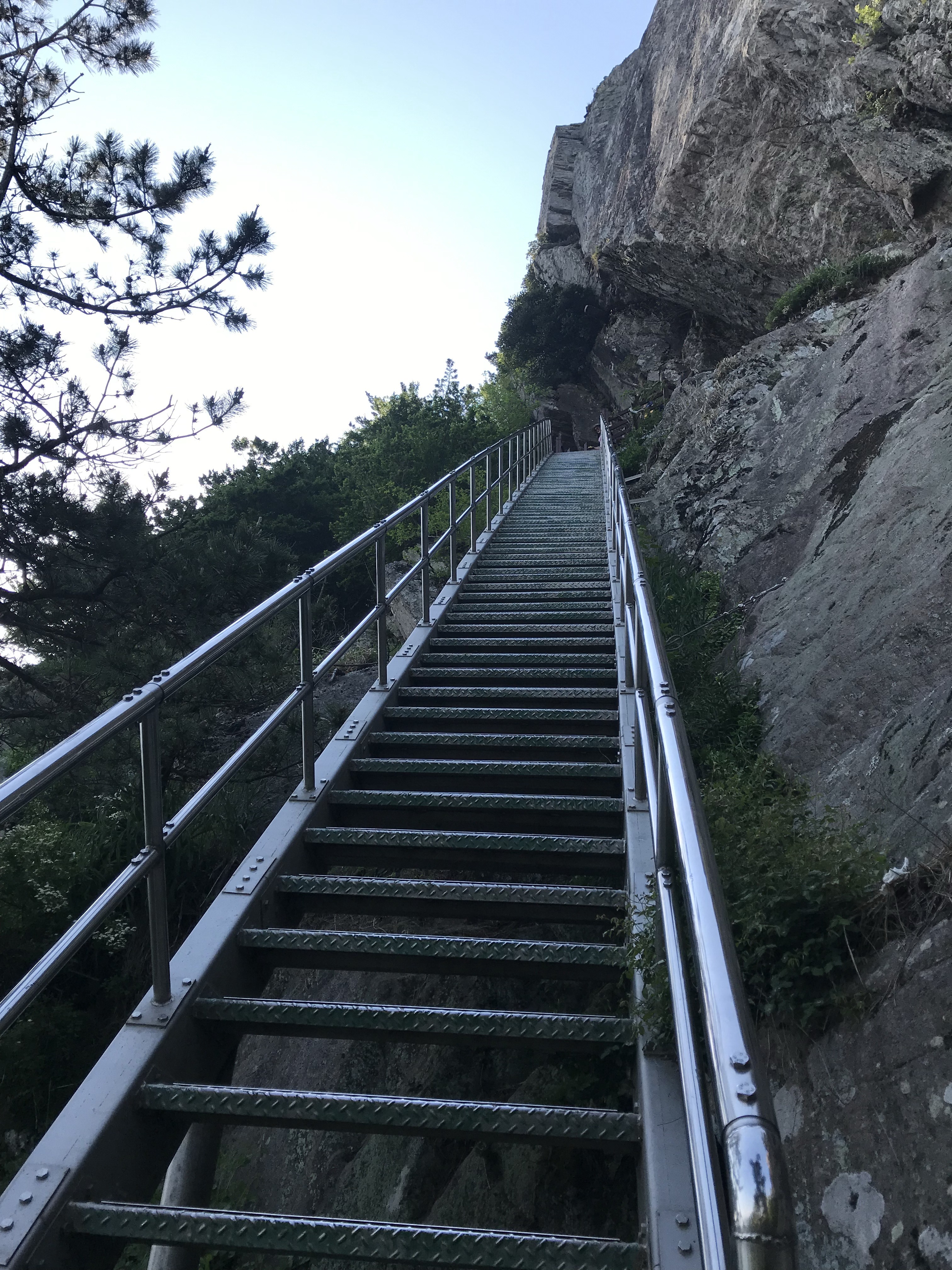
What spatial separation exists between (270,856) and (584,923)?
115cm

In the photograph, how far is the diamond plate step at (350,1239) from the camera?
195cm

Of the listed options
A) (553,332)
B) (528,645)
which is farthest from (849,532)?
(553,332)

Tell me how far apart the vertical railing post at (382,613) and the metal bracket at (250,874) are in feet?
4.96

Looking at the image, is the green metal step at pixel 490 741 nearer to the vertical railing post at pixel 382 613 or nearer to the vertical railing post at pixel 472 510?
the vertical railing post at pixel 382 613

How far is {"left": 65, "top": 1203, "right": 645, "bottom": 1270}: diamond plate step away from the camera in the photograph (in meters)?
1.95

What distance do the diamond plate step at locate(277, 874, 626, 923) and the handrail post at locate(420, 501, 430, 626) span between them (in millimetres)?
2800

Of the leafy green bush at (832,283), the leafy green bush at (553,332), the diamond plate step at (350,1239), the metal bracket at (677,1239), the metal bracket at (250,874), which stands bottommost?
the diamond plate step at (350,1239)

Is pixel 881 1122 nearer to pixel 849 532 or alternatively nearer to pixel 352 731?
pixel 352 731

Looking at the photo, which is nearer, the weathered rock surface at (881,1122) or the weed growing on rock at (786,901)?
the weathered rock surface at (881,1122)

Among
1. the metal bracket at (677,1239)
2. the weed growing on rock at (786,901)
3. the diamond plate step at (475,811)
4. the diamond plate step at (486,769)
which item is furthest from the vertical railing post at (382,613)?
the metal bracket at (677,1239)

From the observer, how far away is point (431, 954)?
9.77 ft

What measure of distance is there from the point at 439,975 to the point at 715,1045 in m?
2.68

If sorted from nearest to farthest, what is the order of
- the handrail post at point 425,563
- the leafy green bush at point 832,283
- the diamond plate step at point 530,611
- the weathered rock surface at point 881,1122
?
1. the weathered rock surface at point 881,1122
2. the handrail post at point 425,563
3. the diamond plate step at point 530,611
4. the leafy green bush at point 832,283

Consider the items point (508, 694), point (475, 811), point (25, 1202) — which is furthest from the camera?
point (508, 694)
